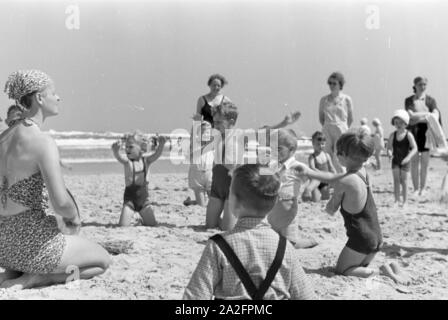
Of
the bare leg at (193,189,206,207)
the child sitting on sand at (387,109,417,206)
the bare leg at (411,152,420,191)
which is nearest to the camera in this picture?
the bare leg at (193,189,206,207)

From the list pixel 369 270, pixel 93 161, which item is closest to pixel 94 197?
pixel 369 270

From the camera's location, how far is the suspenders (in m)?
2.25

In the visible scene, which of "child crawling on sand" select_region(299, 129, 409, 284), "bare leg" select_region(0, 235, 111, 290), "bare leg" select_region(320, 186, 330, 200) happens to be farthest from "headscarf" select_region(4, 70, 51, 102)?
"bare leg" select_region(320, 186, 330, 200)

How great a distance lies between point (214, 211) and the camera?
211 inches

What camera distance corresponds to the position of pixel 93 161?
16547mm

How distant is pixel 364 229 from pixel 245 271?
1824mm

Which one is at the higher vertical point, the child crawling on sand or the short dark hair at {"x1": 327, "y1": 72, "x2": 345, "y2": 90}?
the short dark hair at {"x1": 327, "y1": 72, "x2": 345, "y2": 90}

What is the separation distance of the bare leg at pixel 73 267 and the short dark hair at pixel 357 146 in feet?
5.83

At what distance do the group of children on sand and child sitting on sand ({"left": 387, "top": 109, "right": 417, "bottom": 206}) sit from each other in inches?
0.5

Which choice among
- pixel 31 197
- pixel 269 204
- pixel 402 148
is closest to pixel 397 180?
pixel 402 148

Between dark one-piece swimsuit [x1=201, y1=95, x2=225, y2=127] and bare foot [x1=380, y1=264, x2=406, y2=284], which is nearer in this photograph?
bare foot [x1=380, y1=264, x2=406, y2=284]

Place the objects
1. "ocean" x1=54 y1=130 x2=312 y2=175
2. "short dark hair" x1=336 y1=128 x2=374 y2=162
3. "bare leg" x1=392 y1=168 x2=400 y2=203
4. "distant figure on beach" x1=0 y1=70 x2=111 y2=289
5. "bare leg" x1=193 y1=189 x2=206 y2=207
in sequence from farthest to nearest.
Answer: "ocean" x1=54 y1=130 x2=312 y2=175 < "bare leg" x1=392 y1=168 x2=400 y2=203 < "bare leg" x1=193 y1=189 x2=206 y2=207 < "short dark hair" x1=336 y1=128 x2=374 y2=162 < "distant figure on beach" x1=0 y1=70 x2=111 y2=289

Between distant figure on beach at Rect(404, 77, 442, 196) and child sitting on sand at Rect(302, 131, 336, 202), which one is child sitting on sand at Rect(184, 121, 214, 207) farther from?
distant figure on beach at Rect(404, 77, 442, 196)
